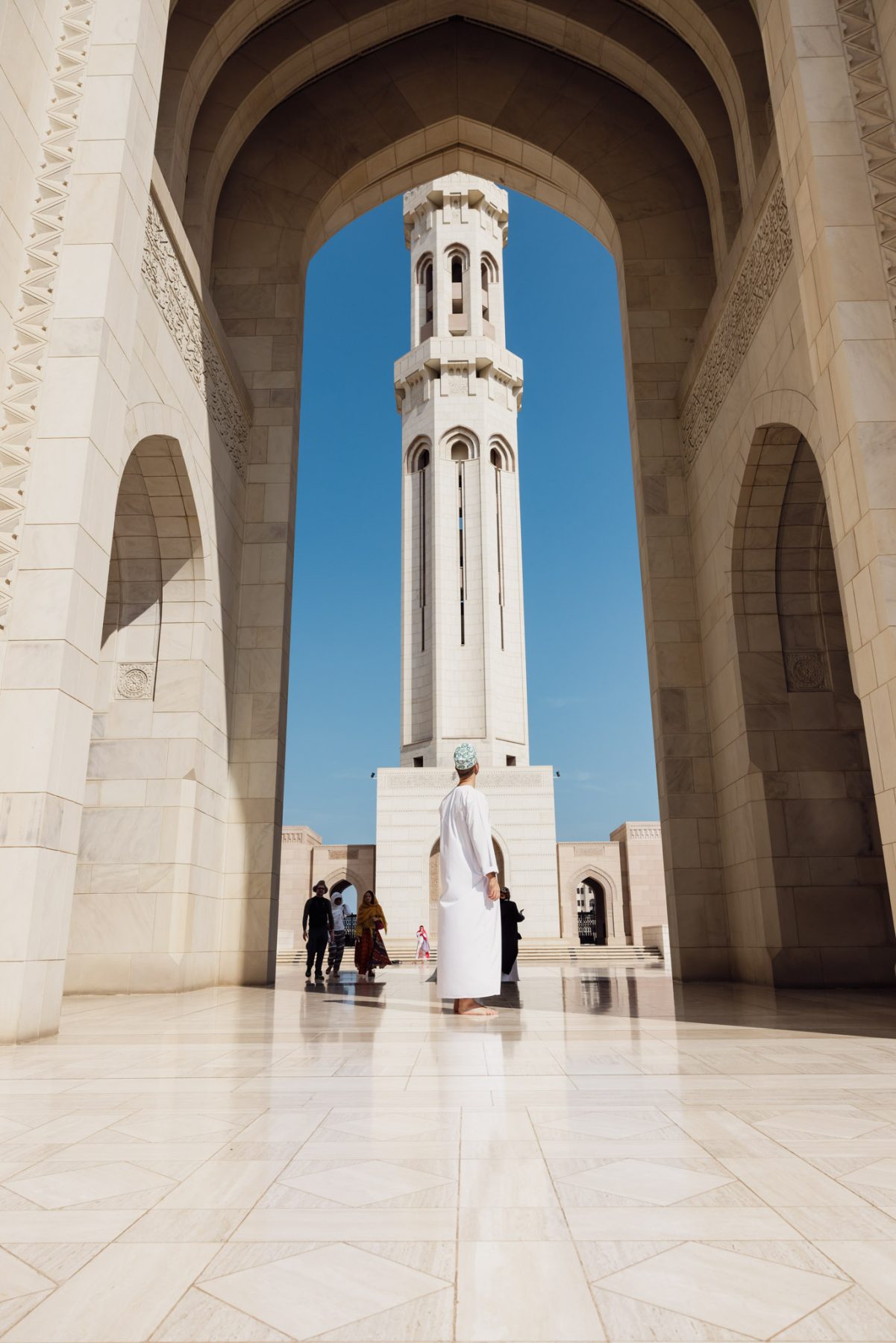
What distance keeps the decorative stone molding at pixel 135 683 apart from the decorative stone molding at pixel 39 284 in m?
3.65

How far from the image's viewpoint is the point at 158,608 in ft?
29.6

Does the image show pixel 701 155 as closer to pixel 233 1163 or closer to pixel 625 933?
pixel 233 1163

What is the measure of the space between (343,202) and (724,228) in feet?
17.2

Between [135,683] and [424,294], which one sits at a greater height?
[424,294]

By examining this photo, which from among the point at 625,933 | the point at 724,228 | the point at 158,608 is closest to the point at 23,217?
the point at 158,608

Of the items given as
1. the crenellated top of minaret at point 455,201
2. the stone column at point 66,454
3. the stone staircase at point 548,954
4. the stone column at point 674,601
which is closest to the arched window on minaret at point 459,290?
the crenellated top of minaret at point 455,201

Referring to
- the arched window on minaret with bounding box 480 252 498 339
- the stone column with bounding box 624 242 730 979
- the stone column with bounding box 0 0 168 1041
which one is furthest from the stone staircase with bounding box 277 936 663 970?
the arched window on minaret with bounding box 480 252 498 339

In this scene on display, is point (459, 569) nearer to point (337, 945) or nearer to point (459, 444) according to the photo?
point (459, 444)

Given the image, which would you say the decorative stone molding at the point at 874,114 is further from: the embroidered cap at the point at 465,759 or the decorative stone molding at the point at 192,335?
the decorative stone molding at the point at 192,335

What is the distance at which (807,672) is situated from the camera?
27.9 ft

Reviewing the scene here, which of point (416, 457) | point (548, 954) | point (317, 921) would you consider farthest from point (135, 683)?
point (416, 457)

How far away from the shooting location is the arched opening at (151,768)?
8.01 meters

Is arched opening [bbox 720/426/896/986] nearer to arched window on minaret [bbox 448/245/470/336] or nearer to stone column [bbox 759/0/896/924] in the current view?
stone column [bbox 759/0/896/924]

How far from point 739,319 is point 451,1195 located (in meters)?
8.27
